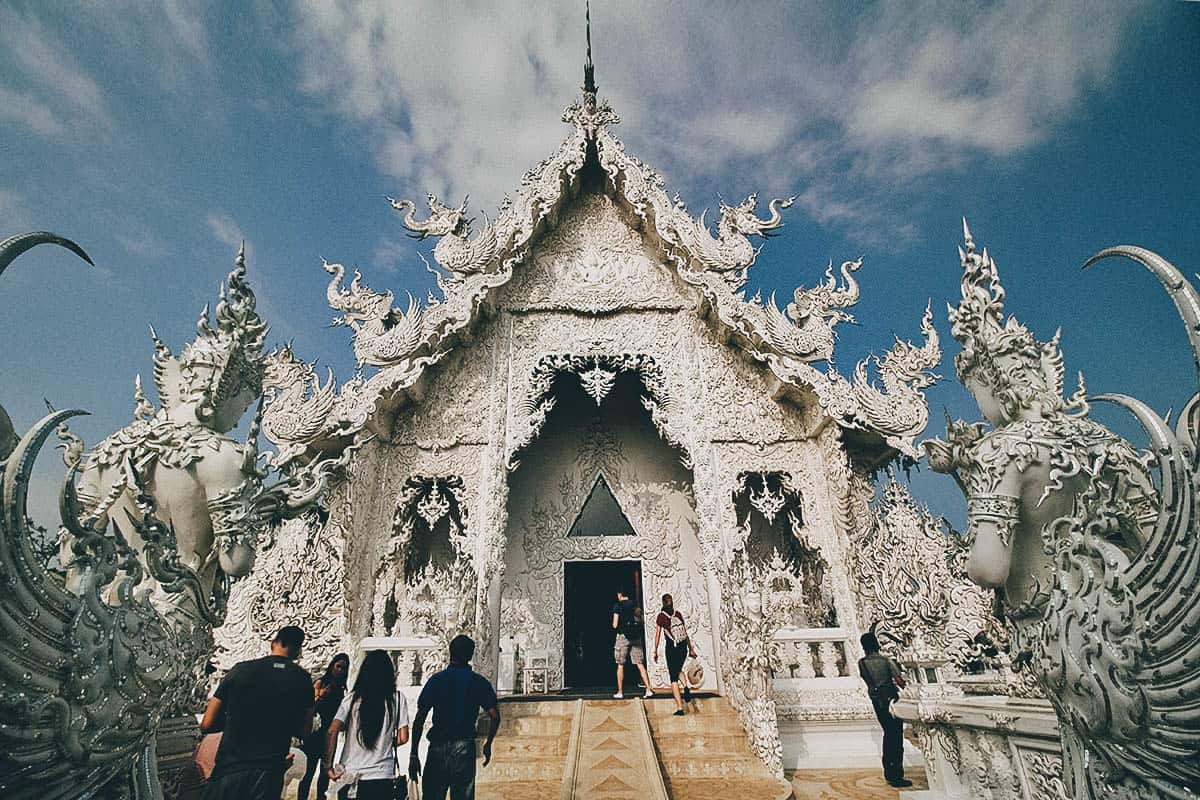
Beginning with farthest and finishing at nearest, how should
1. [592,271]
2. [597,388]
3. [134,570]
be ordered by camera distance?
[592,271]
[597,388]
[134,570]

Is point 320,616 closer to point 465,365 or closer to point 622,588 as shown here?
point 465,365

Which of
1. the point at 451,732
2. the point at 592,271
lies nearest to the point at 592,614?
the point at 592,271

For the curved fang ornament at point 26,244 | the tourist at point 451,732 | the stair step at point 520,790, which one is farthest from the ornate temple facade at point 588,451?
the curved fang ornament at point 26,244

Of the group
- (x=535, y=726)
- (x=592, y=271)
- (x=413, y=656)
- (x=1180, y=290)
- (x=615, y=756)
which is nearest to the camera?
(x=1180, y=290)

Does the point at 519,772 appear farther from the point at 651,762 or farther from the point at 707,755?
the point at 707,755

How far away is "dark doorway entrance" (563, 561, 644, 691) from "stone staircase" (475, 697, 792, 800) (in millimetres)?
2382

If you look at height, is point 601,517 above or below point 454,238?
below

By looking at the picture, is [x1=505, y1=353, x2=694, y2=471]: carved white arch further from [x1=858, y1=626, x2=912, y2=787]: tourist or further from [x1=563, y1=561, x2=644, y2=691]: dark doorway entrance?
[x1=858, y1=626, x2=912, y2=787]: tourist

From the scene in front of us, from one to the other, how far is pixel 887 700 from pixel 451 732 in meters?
3.35

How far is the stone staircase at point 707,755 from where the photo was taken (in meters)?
3.76

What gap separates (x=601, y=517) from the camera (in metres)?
7.84

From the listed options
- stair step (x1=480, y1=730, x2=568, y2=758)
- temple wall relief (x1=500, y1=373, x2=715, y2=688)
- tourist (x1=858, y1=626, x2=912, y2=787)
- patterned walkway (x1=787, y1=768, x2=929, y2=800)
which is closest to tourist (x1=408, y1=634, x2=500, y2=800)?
stair step (x1=480, y1=730, x2=568, y2=758)

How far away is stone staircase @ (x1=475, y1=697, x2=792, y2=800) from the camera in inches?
143

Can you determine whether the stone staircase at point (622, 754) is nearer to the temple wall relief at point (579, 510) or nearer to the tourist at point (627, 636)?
the tourist at point (627, 636)
